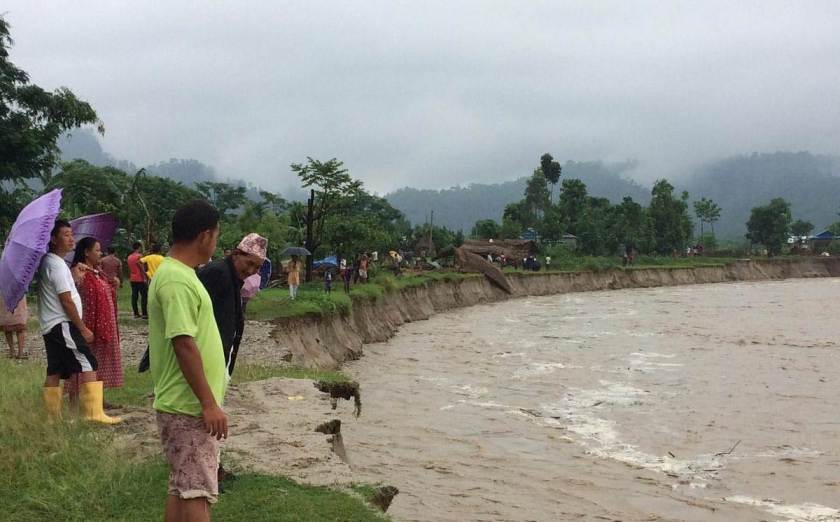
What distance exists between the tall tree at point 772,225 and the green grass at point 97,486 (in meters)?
81.6

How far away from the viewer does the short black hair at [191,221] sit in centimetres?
347

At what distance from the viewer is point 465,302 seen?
119ft

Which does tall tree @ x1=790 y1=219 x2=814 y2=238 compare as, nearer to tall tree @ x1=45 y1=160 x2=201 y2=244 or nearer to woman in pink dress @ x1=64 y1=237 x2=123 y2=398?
tall tree @ x1=45 y1=160 x2=201 y2=244

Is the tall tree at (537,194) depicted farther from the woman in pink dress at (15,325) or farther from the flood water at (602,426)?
the woman in pink dress at (15,325)

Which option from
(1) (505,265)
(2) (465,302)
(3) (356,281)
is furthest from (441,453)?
(1) (505,265)

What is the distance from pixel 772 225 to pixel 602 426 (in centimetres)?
7574

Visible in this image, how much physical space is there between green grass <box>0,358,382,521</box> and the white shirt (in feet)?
2.72

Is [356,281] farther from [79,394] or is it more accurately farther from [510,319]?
[79,394]

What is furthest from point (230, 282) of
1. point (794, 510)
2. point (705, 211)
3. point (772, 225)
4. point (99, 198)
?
point (705, 211)

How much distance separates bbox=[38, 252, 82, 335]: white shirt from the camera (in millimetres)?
5805

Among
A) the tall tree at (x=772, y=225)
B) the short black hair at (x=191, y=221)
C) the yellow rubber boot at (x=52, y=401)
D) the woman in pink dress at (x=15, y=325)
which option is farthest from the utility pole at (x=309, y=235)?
the tall tree at (x=772, y=225)

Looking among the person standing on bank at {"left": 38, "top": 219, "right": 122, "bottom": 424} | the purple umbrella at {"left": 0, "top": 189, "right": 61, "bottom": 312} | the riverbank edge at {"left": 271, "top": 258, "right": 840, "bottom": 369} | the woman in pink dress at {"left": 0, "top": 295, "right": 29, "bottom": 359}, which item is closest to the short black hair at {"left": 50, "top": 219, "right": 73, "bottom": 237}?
the person standing on bank at {"left": 38, "top": 219, "right": 122, "bottom": 424}

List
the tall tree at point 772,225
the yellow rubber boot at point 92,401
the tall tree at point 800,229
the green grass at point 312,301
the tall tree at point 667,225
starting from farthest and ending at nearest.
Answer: the tall tree at point 800,229 < the tall tree at point 772,225 < the tall tree at point 667,225 < the green grass at point 312,301 < the yellow rubber boot at point 92,401

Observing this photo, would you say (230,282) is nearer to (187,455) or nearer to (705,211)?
(187,455)
